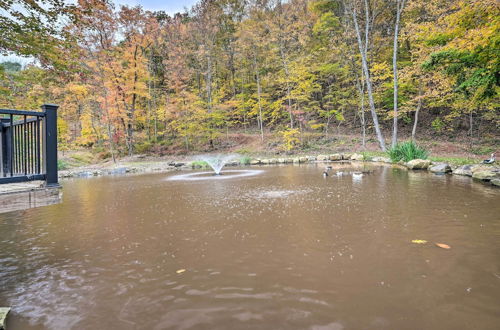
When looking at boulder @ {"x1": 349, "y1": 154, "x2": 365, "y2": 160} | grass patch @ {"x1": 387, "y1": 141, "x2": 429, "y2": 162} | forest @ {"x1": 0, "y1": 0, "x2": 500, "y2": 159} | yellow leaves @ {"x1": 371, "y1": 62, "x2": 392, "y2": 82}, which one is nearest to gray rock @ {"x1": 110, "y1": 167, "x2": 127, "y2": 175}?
forest @ {"x1": 0, "y1": 0, "x2": 500, "y2": 159}

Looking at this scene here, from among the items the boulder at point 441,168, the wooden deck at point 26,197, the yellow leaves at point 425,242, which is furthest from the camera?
the boulder at point 441,168

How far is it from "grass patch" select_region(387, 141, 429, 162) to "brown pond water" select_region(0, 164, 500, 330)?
655 centimetres

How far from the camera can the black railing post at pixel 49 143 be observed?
350 cm

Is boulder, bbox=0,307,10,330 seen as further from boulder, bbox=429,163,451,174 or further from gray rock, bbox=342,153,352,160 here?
gray rock, bbox=342,153,352,160

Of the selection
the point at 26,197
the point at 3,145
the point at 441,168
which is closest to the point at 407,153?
the point at 441,168

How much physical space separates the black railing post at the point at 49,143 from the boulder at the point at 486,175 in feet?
30.1

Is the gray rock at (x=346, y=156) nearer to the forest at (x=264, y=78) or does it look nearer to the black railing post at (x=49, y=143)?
the forest at (x=264, y=78)

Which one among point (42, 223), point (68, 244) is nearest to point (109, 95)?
point (42, 223)

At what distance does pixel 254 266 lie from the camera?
2619mm

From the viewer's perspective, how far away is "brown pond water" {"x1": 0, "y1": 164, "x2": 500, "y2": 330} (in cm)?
185

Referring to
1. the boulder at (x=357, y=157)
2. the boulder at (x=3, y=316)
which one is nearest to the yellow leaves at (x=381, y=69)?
the boulder at (x=357, y=157)

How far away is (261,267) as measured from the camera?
2592 millimetres

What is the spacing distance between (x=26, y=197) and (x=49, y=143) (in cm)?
73

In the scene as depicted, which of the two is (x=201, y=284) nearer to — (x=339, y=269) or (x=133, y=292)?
(x=133, y=292)
